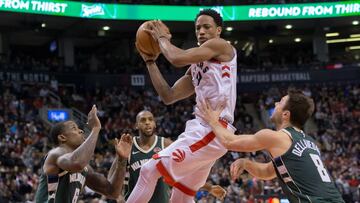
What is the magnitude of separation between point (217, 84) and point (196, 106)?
278 millimetres

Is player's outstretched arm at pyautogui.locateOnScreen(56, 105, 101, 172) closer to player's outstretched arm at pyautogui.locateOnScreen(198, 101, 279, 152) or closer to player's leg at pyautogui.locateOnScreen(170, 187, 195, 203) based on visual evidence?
player's leg at pyautogui.locateOnScreen(170, 187, 195, 203)

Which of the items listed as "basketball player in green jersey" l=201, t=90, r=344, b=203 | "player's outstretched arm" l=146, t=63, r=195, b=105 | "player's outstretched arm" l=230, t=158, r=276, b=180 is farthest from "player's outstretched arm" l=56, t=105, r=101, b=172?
"player's outstretched arm" l=230, t=158, r=276, b=180

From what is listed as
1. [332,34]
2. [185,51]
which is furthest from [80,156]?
[332,34]

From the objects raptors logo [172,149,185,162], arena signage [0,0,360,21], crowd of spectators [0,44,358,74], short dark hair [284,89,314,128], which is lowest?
raptors logo [172,149,185,162]

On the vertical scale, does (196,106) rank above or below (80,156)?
above

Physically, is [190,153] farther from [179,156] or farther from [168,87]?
[168,87]

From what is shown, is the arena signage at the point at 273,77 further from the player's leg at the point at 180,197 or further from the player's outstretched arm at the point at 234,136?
the player's outstretched arm at the point at 234,136

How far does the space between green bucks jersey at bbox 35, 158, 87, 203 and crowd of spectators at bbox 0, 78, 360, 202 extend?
19.7ft

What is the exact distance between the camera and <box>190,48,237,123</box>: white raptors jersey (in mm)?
5332

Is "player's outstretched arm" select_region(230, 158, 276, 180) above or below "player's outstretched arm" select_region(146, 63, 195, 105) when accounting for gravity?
below

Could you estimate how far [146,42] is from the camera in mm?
5504

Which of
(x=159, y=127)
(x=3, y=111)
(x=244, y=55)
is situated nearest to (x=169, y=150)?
(x=3, y=111)

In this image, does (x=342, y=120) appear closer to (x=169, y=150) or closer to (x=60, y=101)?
(x=60, y=101)

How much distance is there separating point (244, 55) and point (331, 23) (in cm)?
482
